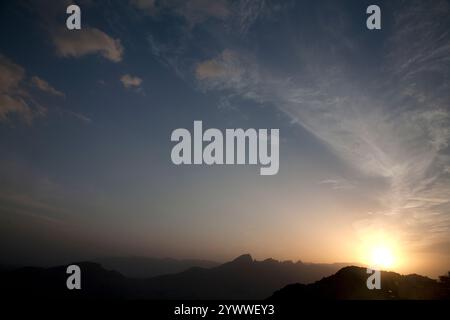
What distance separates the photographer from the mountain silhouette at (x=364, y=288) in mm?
41812

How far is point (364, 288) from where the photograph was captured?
46844mm

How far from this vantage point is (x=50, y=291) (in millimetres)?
168500

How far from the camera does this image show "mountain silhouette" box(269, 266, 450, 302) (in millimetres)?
41812
